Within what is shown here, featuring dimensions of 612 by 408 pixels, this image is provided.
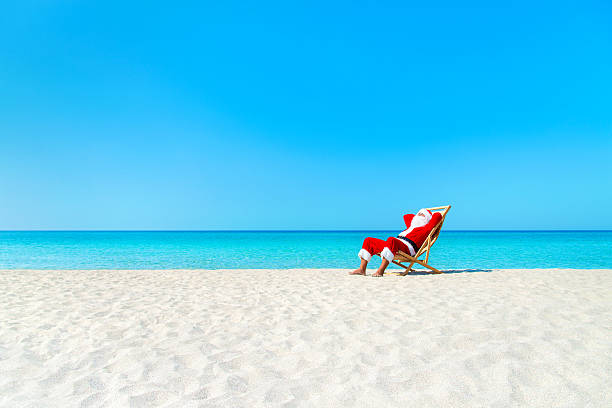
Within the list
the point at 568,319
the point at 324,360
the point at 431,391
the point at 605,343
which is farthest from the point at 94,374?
the point at 568,319

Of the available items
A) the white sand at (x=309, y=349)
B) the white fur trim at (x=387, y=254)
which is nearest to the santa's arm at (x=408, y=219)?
the white fur trim at (x=387, y=254)

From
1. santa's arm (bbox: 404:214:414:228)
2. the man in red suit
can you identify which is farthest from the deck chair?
santa's arm (bbox: 404:214:414:228)

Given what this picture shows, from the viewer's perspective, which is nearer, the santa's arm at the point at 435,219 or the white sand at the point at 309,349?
the white sand at the point at 309,349

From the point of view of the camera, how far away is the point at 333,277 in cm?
708

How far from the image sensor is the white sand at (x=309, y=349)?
6.78 ft

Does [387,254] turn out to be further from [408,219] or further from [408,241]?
[408,219]

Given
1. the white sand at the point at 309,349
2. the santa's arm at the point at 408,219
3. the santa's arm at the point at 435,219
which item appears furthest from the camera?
the santa's arm at the point at 408,219

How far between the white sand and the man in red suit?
1.90 m

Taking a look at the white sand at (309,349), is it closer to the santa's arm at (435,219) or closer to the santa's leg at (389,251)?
the santa's leg at (389,251)

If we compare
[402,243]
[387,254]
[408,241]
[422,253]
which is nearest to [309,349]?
[387,254]

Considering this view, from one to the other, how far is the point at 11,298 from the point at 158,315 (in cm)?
249

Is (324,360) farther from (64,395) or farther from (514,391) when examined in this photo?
(64,395)

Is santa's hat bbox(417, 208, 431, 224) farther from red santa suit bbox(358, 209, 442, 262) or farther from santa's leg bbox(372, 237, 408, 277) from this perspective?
santa's leg bbox(372, 237, 408, 277)

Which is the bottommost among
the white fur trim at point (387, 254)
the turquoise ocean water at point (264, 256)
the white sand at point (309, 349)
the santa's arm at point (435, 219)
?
the turquoise ocean water at point (264, 256)
